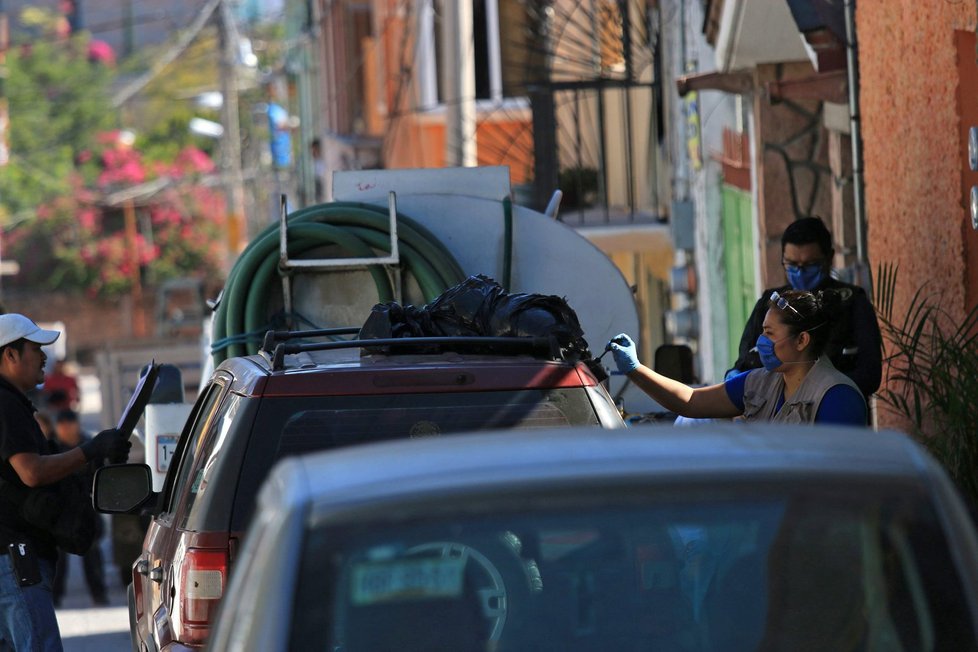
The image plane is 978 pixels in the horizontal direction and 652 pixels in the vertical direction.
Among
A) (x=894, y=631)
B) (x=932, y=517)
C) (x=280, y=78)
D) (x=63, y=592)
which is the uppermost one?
(x=280, y=78)

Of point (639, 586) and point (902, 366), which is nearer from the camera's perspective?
point (639, 586)

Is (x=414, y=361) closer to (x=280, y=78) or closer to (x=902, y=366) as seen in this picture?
(x=902, y=366)

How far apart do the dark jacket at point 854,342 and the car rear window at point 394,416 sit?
1755 millimetres

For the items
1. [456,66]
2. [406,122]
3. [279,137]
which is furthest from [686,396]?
[279,137]

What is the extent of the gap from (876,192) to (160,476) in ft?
12.6

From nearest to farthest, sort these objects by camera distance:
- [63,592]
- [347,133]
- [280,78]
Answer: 1. [63,592]
2. [347,133]
3. [280,78]

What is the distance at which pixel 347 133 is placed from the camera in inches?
1228

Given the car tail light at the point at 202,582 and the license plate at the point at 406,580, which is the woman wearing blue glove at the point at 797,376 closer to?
the car tail light at the point at 202,582

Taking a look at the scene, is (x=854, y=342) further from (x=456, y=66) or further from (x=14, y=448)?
(x=456, y=66)

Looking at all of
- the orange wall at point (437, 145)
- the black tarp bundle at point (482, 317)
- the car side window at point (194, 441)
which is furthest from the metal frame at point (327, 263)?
the orange wall at point (437, 145)

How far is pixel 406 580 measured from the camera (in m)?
2.85

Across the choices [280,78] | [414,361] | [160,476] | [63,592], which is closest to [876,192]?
[160,476]

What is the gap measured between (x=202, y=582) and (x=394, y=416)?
672 mm

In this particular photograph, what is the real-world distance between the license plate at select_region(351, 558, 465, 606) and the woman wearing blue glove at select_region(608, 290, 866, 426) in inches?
103
